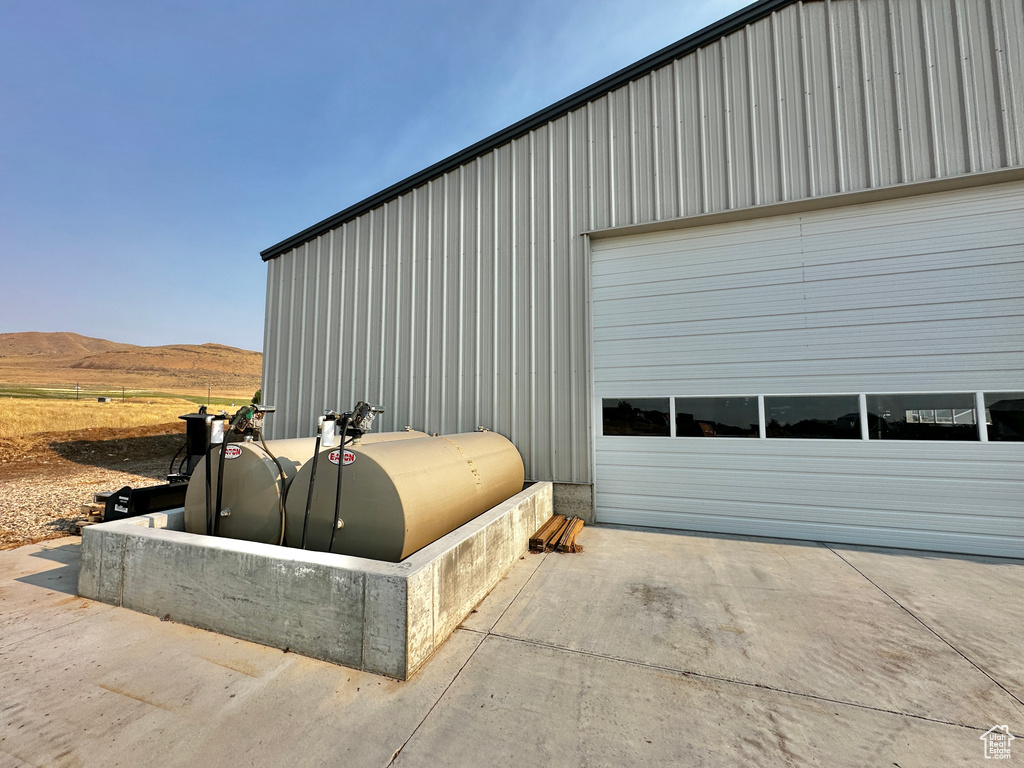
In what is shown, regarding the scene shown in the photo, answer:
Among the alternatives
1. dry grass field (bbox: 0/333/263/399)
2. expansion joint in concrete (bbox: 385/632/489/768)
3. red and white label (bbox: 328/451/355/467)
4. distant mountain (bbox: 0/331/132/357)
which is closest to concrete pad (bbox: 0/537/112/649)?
red and white label (bbox: 328/451/355/467)

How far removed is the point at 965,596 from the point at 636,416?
156 inches

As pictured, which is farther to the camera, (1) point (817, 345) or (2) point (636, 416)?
(2) point (636, 416)

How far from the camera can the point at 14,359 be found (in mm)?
127062

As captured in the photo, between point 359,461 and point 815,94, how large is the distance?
26.1 feet

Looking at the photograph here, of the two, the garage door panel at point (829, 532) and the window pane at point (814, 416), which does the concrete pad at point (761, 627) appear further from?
the window pane at point (814, 416)

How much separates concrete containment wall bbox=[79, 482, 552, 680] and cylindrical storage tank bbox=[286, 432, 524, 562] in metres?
0.32

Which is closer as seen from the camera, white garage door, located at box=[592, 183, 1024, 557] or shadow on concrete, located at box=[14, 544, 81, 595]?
shadow on concrete, located at box=[14, 544, 81, 595]

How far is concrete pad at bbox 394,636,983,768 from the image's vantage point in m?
2.18

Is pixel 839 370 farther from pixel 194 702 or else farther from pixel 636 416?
pixel 194 702

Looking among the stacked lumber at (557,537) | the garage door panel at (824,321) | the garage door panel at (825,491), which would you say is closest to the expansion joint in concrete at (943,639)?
the garage door panel at (825,491)

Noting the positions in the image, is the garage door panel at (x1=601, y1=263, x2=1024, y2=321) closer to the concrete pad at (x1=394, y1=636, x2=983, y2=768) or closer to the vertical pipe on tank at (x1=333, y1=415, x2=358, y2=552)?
the vertical pipe on tank at (x1=333, y1=415, x2=358, y2=552)

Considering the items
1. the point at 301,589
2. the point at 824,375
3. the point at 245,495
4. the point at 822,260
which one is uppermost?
the point at 822,260

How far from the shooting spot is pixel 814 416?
241 inches

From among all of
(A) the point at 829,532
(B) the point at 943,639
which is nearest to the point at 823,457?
(A) the point at 829,532
